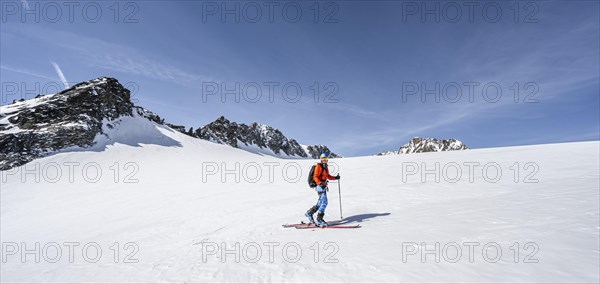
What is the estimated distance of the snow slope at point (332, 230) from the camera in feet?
15.7

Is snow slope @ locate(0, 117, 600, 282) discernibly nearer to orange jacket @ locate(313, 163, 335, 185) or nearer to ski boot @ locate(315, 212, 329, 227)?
ski boot @ locate(315, 212, 329, 227)

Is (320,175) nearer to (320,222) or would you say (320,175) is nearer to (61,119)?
(320,222)

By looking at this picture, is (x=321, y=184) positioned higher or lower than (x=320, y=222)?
higher

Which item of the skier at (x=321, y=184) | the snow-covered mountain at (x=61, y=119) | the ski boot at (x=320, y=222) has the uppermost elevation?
the snow-covered mountain at (x=61, y=119)

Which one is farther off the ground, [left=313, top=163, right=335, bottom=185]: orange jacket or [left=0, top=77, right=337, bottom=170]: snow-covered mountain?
[left=0, top=77, right=337, bottom=170]: snow-covered mountain

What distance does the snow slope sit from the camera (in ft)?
15.7

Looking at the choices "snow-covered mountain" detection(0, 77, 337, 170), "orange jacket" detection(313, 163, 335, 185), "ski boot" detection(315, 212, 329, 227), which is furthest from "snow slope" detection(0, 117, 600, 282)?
"snow-covered mountain" detection(0, 77, 337, 170)

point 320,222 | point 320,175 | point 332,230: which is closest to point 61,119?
point 320,175

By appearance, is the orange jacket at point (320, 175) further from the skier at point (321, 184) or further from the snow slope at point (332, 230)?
the snow slope at point (332, 230)

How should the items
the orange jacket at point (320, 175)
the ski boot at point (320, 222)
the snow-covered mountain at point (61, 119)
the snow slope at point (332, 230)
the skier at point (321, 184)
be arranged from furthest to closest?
the snow-covered mountain at point (61, 119)
the orange jacket at point (320, 175)
the skier at point (321, 184)
the ski boot at point (320, 222)
the snow slope at point (332, 230)

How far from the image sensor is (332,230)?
801cm

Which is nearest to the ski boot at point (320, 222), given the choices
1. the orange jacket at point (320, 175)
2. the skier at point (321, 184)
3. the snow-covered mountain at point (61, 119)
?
the skier at point (321, 184)

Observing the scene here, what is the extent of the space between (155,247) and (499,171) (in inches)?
735

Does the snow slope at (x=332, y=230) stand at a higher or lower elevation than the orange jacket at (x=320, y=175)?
lower
